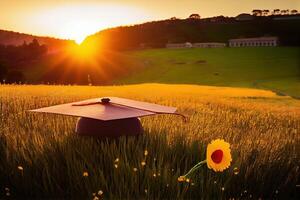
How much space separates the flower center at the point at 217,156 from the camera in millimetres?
3890

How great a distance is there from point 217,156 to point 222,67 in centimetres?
4887

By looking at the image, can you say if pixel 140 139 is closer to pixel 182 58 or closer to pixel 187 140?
pixel 187 140

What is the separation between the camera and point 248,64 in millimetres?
53750

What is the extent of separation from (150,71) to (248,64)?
1070 cm

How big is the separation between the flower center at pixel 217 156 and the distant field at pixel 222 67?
3244 cm

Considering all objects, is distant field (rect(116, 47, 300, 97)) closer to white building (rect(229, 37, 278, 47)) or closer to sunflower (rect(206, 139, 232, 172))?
white building (rect(229, 37, 278, 47))

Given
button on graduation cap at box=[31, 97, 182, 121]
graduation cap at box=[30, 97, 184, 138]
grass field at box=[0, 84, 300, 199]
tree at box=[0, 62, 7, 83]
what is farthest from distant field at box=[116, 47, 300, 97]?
graduation cap at box=[30, 97, 184, 138]

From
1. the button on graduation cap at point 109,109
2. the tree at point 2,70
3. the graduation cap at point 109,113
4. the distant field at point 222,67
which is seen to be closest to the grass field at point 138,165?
the graduation cap at point 109,113

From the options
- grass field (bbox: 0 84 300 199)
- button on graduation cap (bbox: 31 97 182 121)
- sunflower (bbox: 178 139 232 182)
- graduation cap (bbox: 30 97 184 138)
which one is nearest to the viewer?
sunflower (bbox: 178 139 232 182)

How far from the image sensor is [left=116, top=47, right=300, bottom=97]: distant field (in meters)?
42.9

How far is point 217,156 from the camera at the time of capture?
3.92m

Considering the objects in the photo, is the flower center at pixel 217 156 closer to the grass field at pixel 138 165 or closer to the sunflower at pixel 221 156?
the sunflower at pixel 221 156

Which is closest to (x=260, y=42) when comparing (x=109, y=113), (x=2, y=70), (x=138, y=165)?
(x=2, y=70)

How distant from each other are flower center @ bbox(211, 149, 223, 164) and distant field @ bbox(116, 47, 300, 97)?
32435 mm
